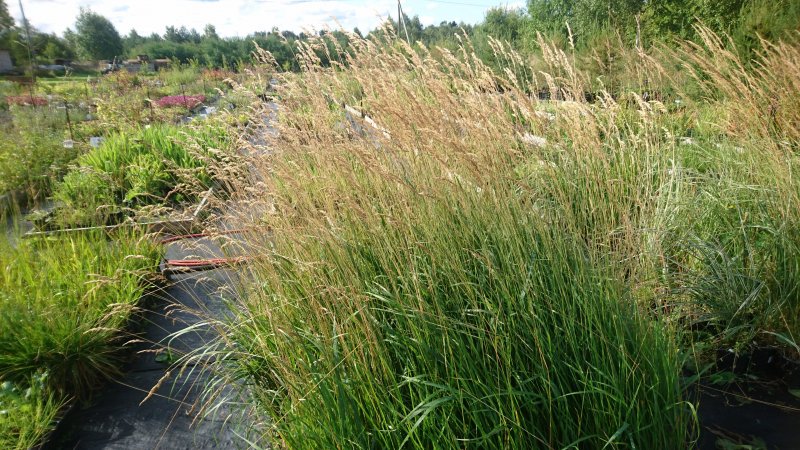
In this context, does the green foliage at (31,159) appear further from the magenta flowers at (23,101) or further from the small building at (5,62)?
the small building at (5,62)

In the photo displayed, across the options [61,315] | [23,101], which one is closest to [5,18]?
[23,101]

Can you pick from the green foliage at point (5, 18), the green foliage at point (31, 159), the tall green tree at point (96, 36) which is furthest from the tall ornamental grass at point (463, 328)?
the tall green tree at point (96, 36)

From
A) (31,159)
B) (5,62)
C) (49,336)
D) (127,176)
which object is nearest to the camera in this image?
(49,336)

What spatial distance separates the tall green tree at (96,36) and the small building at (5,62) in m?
37.3

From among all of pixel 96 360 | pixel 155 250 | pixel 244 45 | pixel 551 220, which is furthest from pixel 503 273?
pixel 244 45

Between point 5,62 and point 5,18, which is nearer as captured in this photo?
point 5,18

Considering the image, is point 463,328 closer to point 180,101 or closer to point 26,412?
point 26,412

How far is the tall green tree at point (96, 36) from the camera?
4938 cm

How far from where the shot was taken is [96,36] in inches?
1989

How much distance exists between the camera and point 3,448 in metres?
2.19

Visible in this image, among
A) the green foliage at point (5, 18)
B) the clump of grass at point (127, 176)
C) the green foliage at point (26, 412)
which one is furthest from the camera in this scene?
the green foliage at point (5, 18)

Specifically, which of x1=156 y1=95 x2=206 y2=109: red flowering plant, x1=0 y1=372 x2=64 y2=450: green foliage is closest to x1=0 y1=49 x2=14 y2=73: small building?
x1=156 y1=95 x2=206 y2=109: red flowering plant

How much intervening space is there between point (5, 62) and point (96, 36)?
4074 cm

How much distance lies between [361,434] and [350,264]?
0.64 metres
